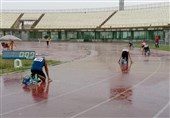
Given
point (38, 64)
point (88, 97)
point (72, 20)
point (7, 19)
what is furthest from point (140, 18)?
point (88, 97)

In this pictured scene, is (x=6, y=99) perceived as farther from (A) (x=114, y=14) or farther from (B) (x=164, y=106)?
(A) (x=114, y=14)

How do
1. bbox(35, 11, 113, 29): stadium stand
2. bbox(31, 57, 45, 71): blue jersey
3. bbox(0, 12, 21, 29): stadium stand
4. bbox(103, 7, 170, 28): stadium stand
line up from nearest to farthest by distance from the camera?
bbox(31, 57, 45, 71): blue jersey → bbox(103, 7, 170, 28): stadium stand → bbox(35, 11, 113, 29): stadium stand → bbox(0, 12, 21, 29): stadium stand

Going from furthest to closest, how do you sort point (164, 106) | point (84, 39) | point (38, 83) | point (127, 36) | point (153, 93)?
1. point (84, 39)
2. point (127, 36)
3. point (38, 83)
4. point (153, 93)
5. point (164, 106)

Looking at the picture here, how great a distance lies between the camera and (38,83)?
14797 mm

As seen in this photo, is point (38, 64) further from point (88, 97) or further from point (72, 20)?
point (72, 20)

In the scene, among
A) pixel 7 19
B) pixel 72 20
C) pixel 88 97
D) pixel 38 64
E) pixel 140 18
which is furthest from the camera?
pixel 7 19

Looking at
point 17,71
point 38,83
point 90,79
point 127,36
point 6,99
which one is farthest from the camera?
point 127,36

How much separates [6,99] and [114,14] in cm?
7634

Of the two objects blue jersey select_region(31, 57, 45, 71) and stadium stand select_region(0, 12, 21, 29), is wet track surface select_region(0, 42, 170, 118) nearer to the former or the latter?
blue jersey select_region(31, 57, 45, 71)

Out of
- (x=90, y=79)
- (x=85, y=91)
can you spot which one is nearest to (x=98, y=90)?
(x=85, y=91)

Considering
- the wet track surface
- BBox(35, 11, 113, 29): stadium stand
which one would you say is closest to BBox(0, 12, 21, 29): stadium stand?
BBox(35, 11, 113, 29): stadium stand

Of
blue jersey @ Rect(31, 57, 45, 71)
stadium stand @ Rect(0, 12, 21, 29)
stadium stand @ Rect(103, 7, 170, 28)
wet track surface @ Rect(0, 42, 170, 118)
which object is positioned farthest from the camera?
stadium stand @ Rect(0, 12, 21, 29)

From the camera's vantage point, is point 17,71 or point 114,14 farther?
point 114,14

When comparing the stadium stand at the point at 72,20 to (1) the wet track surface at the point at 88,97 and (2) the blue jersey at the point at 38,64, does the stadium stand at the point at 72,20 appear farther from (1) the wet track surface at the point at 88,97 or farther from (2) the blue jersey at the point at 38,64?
(2) the blue jersey at the point at 38,64
